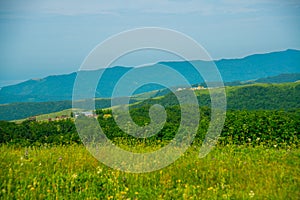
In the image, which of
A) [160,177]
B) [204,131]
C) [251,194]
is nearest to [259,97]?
[204,131]

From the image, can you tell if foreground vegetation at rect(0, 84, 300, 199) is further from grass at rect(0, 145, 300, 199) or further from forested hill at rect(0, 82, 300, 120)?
forested hill at rect(0, 82, 300, 120)

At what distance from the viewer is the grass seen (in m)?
7.68

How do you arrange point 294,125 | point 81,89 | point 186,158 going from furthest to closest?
point 294,125, point 81,89, point 186,158

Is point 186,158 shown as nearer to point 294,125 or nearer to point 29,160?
point 29,160

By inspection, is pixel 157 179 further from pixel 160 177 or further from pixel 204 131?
pixel 204 131

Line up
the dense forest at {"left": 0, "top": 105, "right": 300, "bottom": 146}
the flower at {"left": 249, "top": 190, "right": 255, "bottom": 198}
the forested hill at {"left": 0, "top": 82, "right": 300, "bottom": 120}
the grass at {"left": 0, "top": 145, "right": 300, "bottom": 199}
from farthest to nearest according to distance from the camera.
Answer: the forested hill at {"left": 0, "top": 82, "right": 300, "bottom": 120}
the dense forest at {"left": 0, "top": 105, "right": 300, "bottom": 146}
the grass at {"left": 0, "top": 145, "right": 300, "bottom": 199}
the flower at {"left": 249, "top": 190, "right": 255, "bottom": 198}

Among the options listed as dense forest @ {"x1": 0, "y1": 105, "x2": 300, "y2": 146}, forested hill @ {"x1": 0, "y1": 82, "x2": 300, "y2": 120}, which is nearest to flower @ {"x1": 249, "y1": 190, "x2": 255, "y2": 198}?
dense forest @ {"x1": 0, "y1": 105, "x2": 300, "y2": 146}

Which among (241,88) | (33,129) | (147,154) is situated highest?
(147,154)

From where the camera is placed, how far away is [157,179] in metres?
8.61

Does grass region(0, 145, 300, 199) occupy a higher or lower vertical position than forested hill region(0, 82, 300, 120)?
higher

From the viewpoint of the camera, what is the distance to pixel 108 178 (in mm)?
8578

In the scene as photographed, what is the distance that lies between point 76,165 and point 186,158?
2919 millimetres

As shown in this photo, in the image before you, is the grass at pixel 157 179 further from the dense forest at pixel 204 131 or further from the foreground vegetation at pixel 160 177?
the dense forest at pixel 204 131

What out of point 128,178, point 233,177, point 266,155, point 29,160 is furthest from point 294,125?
point 29,160
